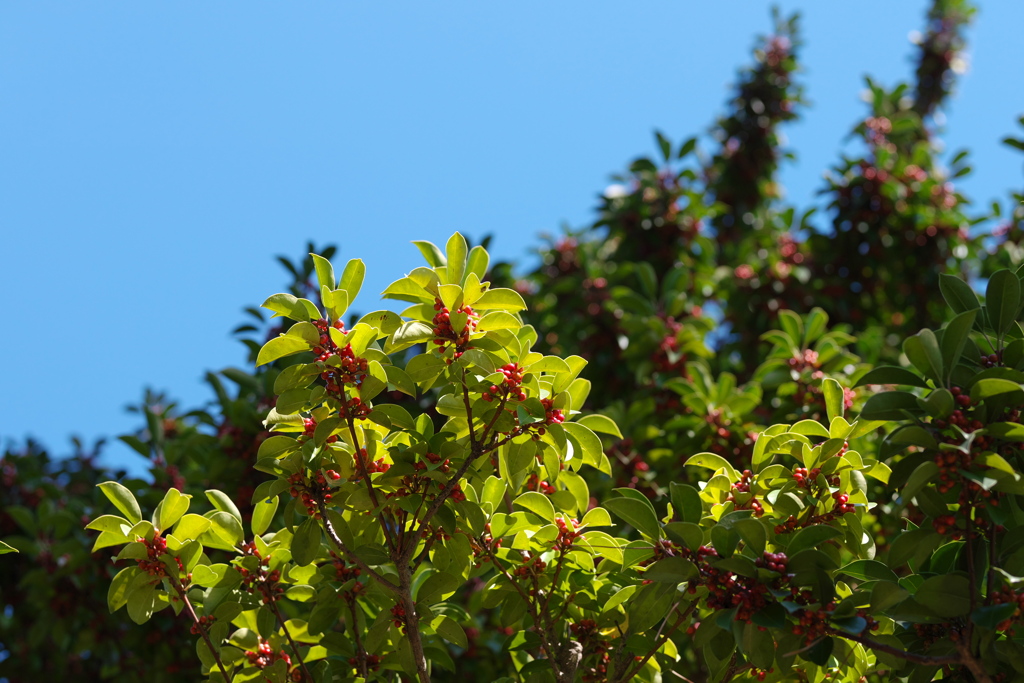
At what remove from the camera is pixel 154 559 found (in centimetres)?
319

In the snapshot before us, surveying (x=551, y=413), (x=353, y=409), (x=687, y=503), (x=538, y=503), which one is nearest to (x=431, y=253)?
(x=353, y=409)

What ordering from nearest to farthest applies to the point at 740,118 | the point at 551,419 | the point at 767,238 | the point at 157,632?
the point at 551,419 → the point at 157,632 → the point at 767,238 → the point at 740,118

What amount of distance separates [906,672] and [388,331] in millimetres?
2115

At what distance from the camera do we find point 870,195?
7.55 metres

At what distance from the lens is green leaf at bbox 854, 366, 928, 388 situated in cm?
279

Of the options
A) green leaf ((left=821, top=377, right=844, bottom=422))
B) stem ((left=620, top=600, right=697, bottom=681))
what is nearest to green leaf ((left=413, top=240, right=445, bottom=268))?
stem ((left=620, top=600, right=697, bottom=681))

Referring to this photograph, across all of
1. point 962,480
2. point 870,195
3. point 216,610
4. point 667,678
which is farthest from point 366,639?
point 870,195

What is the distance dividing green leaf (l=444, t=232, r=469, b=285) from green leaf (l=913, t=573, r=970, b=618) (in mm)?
1830

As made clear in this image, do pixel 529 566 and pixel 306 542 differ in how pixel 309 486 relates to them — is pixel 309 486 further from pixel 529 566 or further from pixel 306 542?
pixel 529 566

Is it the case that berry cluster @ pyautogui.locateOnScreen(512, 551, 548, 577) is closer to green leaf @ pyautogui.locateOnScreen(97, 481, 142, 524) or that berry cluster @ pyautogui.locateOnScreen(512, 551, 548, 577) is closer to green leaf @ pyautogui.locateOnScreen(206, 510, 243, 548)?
green leaf @ pyautogui.locateOnScreen(206, 510, 243, 548)

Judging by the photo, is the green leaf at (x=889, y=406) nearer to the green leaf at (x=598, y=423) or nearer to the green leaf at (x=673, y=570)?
the green leaf at (x=673, y=570)

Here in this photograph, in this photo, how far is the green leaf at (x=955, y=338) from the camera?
8.90 feet

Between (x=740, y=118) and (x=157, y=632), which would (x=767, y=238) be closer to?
(x=740, y=118)

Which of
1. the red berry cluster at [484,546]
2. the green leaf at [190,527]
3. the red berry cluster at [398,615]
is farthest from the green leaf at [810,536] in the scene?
the green leaf at [190,527]
